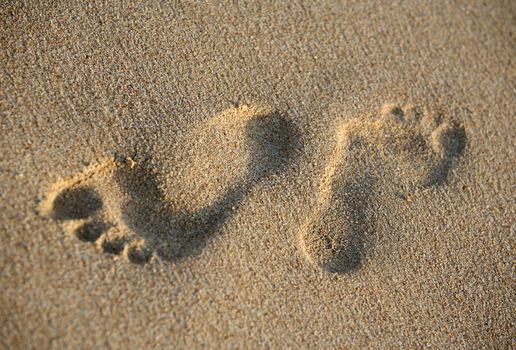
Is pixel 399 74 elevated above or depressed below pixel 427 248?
above

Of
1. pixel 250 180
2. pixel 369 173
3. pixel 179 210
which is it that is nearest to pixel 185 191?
pixel 179 210

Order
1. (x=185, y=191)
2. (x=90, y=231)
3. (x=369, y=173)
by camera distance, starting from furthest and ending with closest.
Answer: (x=369, y=173) < (x=185, y=191) < (x=90, y=231)

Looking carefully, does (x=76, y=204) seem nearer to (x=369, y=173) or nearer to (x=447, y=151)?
(x=369, y=173)

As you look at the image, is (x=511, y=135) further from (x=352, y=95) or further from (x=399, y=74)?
(x=352, y=95)

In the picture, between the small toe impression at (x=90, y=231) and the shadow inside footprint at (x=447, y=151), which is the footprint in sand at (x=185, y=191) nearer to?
the small toe impression at (x=90, y=231)

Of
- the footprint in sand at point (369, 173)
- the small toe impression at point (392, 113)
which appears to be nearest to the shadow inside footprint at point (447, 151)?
the footprint in sand at point (369, 173)

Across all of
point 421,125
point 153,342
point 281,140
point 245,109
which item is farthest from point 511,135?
point 153,342
